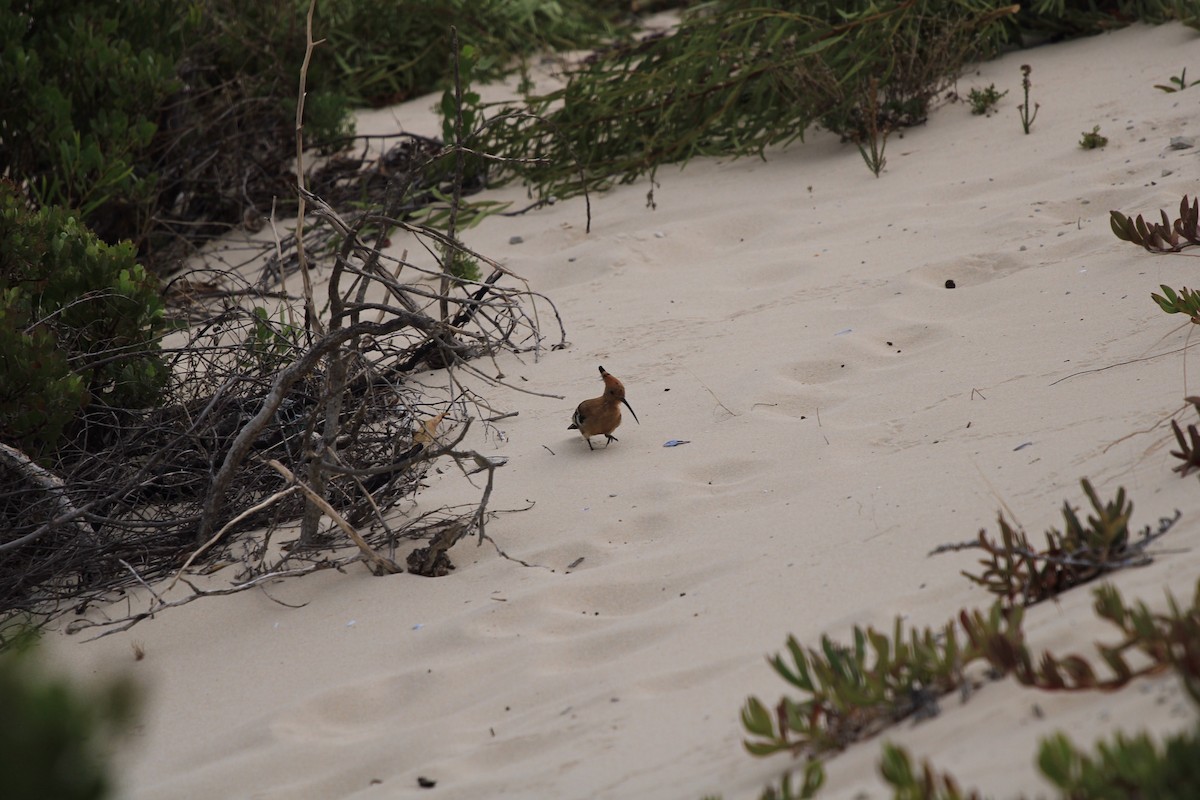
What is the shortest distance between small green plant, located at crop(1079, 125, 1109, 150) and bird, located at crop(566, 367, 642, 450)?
2.97 meters

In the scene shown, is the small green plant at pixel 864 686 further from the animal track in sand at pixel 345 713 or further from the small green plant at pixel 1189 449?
the animal track in sand at pixel 345 713

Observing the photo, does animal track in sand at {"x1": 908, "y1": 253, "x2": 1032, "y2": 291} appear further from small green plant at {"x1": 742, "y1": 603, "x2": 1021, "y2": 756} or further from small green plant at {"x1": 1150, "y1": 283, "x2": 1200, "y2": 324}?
small green plant at {"x1": 742, "y1": 603, "x2": 1021, "y2": 756}

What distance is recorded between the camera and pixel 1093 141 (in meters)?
5.29

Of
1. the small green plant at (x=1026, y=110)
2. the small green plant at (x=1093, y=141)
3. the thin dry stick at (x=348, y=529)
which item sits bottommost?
the thin dry stick at (x=348, y=529)

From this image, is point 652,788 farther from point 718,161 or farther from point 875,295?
point 718,161

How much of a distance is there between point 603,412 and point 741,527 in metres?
0.84

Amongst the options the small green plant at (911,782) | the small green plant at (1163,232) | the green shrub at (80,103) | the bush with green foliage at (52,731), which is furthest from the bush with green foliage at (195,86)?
the small green plant at (911,782)

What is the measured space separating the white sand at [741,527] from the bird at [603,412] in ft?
0.37

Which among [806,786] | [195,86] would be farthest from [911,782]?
[195,86]

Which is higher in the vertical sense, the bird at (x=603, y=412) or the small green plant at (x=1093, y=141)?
the small green plant at (x=1093, y=141)

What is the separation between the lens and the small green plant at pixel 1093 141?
5.29 m

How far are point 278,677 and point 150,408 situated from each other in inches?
61.3

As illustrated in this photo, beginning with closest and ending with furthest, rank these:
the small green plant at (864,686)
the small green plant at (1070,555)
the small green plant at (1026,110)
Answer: the small green plant at (864,686) < the small green plant at (1070,555) < the small green plant at (1026,110)

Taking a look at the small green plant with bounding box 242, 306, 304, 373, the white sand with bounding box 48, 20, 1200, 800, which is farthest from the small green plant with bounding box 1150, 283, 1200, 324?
the small green plant with bounding box 242, 306, 304, 373
